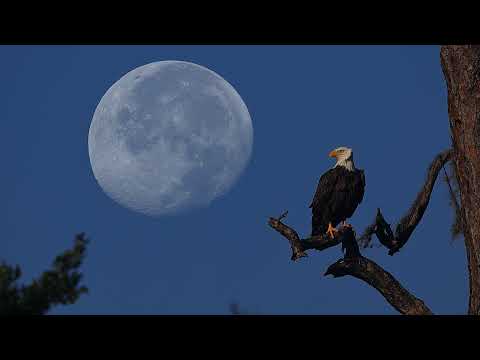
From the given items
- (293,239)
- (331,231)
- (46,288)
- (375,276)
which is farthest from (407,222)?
(46,288)

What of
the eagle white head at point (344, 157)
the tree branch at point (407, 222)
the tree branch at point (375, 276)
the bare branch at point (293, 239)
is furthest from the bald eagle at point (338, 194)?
the bare branch at point (293, 239)

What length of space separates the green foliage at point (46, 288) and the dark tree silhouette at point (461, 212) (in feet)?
10.5

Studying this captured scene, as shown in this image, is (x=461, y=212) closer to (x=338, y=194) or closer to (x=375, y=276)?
(x=375, y=276)

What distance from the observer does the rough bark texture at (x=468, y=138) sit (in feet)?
24.6

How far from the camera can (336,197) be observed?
401 inches

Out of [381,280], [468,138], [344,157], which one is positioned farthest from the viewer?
[344,157]

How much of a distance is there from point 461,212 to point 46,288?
556 centimetres

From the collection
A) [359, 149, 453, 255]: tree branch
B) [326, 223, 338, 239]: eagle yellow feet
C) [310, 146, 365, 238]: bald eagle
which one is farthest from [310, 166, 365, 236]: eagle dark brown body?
[359, 149, 453, 255]: tree branch

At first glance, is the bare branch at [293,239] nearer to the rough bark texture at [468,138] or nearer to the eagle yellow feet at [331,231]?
the eagle yellow feet at [331,231]
